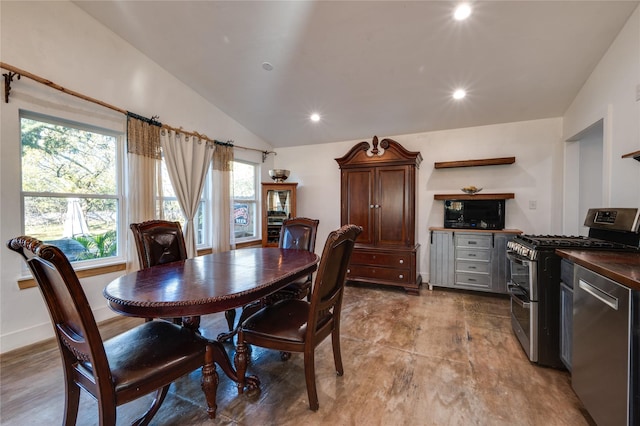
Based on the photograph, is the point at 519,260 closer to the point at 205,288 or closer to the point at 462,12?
the point at 462,12

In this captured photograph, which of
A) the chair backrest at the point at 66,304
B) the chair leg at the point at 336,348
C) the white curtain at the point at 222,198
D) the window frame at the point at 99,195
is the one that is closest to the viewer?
the chair backrest at the point at 66,304

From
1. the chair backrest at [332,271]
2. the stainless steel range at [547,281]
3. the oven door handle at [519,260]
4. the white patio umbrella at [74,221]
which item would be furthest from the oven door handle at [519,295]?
the white patio umbrella at [74,221]

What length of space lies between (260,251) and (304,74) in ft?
6.86

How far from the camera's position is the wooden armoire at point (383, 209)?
12.1 feet

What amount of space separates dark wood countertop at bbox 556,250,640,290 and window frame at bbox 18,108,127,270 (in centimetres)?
392

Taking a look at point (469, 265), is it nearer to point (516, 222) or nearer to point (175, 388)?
point (516, 222)

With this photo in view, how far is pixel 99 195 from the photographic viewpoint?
2814 mm

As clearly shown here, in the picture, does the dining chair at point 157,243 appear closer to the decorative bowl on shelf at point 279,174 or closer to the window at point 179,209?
the window at point 179,209

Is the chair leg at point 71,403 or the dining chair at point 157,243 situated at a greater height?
the dining chair at point 157,243

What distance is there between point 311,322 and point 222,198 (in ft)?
9.85

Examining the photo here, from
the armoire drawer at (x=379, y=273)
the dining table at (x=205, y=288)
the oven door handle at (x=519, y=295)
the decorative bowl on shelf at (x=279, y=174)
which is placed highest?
the decorative bowl on shelf at (x=279, y=174)

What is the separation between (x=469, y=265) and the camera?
3531 mm

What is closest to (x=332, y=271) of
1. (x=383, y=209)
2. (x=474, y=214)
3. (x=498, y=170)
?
(x=383, y=209)

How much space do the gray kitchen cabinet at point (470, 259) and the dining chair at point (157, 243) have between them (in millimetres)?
3166
